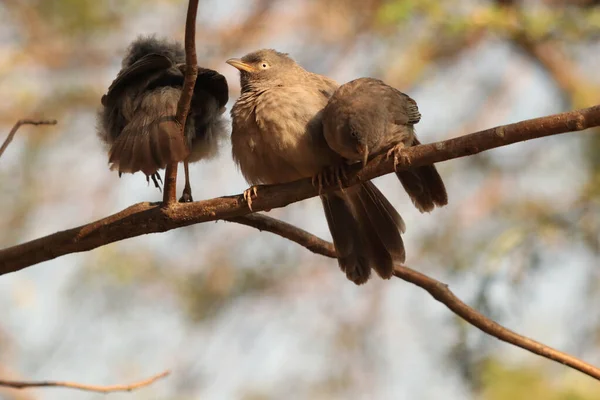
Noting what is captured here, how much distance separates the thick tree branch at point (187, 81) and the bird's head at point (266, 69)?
37.2 inches

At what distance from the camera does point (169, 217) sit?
302cm

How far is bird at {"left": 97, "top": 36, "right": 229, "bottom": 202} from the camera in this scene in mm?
3047

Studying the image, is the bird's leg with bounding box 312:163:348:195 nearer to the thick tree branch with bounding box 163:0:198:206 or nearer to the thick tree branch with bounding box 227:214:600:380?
the thick tree branch with bounding box 227:214:600:380

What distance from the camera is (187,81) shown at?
110 inches

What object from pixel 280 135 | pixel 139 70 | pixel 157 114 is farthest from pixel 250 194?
pixel 139 70

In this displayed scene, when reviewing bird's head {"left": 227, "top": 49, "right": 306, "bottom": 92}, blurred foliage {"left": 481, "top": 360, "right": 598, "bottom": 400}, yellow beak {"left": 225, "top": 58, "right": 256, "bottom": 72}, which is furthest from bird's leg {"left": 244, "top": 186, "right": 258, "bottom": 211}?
blurred foliage {"left": 481, "top": 360, "right": 598, "bottom": 400}

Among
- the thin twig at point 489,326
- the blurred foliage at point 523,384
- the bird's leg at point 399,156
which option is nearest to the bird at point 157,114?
the bird's leg at point 399,156

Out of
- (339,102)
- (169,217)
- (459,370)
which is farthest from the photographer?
(459,370)

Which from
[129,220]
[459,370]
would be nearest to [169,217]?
[129,220]

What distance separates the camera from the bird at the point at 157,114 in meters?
3.05

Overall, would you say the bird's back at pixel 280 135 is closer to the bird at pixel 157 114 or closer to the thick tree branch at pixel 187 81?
the bird at pixel 157 114

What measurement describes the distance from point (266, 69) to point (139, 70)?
67cm

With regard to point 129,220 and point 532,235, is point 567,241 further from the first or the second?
point 129,220

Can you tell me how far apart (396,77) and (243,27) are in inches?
62.7
